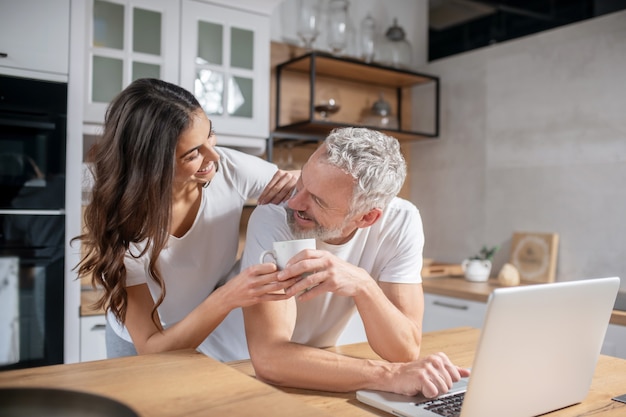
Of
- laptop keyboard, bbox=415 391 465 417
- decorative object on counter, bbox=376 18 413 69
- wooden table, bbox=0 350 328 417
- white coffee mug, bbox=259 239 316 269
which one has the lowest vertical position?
laptop keyboard, bbox=415 391 465 417

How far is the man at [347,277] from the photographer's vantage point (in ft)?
3.98

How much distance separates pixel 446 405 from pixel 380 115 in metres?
2.85

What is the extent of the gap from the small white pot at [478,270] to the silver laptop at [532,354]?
2.19m

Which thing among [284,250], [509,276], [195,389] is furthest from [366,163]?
[509,276]

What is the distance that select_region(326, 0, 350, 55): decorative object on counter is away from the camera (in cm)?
356

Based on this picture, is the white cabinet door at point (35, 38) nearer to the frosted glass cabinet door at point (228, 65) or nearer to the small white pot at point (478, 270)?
the frosted glass cabinet door at point (228, 65)

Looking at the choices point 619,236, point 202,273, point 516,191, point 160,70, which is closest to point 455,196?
point 516,191

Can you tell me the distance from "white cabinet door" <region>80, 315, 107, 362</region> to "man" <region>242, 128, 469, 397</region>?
50.5 inches

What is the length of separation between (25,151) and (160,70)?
0.73m

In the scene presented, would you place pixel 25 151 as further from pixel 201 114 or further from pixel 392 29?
pixel 392 29

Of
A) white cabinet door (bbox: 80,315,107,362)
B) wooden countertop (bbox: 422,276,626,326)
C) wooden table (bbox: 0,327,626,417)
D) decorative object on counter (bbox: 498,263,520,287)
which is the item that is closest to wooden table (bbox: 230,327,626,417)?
wooden table (bbox: 0,327,626,417)

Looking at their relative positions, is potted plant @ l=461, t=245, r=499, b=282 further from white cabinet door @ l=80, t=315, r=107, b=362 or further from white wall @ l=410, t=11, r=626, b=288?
white cabinet door @ l=80, t=315, r=107, b=362

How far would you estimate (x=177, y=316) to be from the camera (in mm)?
1864

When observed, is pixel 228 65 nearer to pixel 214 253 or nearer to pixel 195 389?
pixel 214 253
